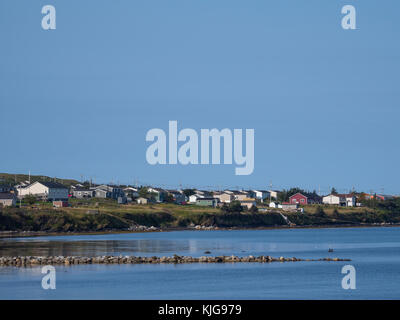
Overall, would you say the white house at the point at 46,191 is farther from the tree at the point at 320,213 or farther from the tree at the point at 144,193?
the tree at the point at 320,213

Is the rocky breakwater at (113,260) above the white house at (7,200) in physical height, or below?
below

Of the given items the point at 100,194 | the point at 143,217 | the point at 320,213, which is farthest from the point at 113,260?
the point at 320,213

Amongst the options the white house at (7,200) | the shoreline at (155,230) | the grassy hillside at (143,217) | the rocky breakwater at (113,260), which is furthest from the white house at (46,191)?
the rocky breakwater at (113,260)

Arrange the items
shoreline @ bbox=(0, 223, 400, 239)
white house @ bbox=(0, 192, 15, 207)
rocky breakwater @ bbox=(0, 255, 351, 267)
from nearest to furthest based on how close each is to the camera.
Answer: rocky breakwater @ bbox=(0, 255, 351, 267), shoreline @ bbox=(0, 223, 400, 239), white house @ bbox=(0, 192, 15, 207)

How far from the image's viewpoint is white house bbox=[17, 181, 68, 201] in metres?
155

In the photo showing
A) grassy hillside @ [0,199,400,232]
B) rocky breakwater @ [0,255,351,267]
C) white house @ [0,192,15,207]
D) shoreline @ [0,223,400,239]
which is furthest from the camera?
white house @ [0,192,15,207]

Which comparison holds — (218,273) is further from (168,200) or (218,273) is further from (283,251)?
(168,200)

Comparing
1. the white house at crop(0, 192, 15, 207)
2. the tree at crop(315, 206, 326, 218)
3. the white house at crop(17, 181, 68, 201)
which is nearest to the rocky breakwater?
the white house at crop(0, 192, 15, 207)

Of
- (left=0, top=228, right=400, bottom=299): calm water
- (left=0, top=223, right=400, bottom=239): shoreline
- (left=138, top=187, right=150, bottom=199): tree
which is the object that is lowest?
(left=0, top=223, right=400, bottom=239): shoreline

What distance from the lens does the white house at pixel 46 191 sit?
155 meters

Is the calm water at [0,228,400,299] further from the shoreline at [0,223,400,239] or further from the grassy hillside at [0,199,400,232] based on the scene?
the grassy hillside at [0,199,400,232]
